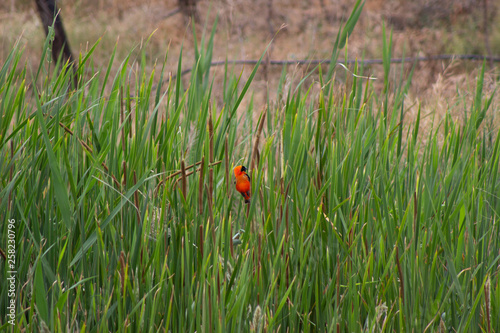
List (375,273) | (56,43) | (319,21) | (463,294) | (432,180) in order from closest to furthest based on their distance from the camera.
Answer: (463,294)
(375,273)
(432,180)
(56,43)
(319,21)

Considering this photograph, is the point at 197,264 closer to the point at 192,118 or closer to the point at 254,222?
the point at 254,222

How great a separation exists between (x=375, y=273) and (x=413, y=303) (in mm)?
119

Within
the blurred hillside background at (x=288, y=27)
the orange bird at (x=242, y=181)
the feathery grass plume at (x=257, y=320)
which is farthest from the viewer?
the blurred hillside background at (x=288, y=27)

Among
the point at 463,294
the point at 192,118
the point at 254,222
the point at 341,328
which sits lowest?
the point at 341,328

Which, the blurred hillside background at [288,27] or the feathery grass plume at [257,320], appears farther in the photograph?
the blurred hillside background at [288,27]

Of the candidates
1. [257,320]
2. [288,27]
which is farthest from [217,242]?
[288,27]

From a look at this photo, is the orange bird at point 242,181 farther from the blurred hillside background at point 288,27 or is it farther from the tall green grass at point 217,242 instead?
the blurred hillside background at point 288,27

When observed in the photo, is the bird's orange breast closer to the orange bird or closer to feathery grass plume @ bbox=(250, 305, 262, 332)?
the orange bird

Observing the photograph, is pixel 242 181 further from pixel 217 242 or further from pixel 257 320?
pixel 257 320

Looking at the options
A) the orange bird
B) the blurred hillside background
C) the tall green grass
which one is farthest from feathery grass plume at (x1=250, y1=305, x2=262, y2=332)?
the blurred hillside background

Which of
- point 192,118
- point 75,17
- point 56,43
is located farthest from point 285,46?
point 192,118

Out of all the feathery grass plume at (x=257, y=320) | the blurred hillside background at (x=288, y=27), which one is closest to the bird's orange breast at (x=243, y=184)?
the feathery grass plume at (x=257, y=320)

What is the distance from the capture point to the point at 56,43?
5.59 meters

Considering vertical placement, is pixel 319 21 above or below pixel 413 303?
above
